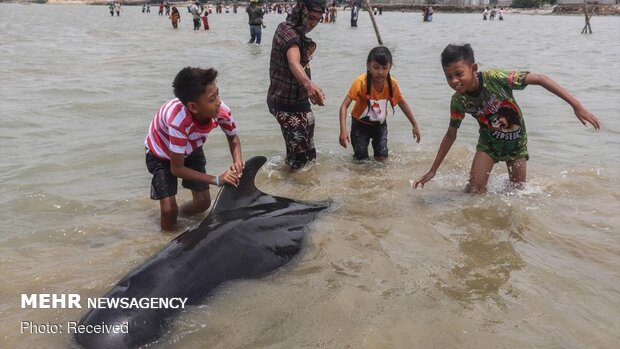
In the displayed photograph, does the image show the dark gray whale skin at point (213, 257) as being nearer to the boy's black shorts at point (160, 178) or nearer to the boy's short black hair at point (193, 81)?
the boy's short black hair at point (193, 81)

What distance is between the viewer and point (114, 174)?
583 centimetres

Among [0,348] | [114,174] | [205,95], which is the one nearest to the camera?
[0,348]

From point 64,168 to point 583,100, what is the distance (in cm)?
876

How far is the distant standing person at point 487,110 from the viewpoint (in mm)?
4168

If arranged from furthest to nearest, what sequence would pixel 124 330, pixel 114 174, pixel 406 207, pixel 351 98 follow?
pixel 114 174, pixel 351 98, pixel 406 207, pixel 124 330

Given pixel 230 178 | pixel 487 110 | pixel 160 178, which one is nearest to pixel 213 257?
pixel 230 178

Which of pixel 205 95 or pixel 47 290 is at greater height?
pixel 205 95

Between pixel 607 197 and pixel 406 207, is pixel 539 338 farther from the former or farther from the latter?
pixel 607 197

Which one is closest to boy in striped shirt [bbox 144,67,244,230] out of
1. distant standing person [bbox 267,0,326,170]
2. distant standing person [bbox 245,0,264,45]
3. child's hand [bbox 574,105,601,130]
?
distant standing person [bbox 267,0,326,170]

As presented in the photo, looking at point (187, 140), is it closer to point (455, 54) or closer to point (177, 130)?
point (177, 130)

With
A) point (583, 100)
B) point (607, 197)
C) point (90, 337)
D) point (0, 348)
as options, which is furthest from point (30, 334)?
point (583, 100)

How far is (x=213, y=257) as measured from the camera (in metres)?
3.01

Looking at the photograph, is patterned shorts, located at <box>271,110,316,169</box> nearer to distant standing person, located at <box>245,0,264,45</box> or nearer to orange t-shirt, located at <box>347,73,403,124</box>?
orange t-shirt, located at <box>347,73,403,124</box>

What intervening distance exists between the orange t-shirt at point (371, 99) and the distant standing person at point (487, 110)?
0.91 m
